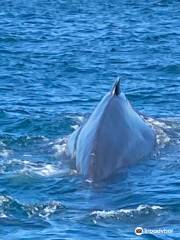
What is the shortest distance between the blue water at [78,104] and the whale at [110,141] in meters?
0.26

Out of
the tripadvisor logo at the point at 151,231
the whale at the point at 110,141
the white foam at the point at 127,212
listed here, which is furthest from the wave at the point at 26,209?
the tripadvisor logo at the point at 151,231

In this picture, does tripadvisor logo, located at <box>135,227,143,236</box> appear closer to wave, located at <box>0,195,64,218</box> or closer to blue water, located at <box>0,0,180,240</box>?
blue water, located at <box>0,0,180,240</box>

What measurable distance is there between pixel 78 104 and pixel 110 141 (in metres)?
7.49

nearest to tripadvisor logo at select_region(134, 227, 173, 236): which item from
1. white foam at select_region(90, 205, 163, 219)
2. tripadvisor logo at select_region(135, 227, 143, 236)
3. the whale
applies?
tripadvisor logo at select_region(135, 227, 143, 236)

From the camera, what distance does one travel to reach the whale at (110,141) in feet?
52.2

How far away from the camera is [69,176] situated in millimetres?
16062

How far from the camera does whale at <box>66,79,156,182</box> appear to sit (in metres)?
15.9

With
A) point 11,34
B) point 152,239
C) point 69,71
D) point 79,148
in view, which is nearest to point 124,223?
point 152,239

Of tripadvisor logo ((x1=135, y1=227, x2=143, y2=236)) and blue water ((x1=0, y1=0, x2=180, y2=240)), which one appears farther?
blue water ((x1=0, y1=0, x2=180, y2=240))

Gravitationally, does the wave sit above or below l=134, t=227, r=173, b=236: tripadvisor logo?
above

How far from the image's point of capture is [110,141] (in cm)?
1650

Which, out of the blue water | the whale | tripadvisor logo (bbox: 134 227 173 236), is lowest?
the blue water

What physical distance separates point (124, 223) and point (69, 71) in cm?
1575

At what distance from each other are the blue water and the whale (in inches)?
10.1
